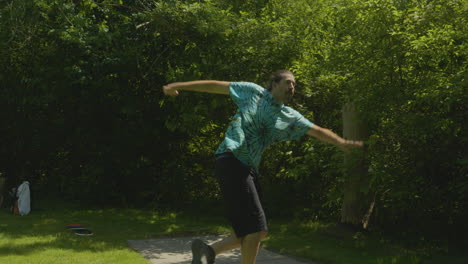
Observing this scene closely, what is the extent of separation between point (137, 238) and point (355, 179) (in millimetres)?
3211

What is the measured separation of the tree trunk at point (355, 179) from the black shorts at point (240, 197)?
8.32 feet

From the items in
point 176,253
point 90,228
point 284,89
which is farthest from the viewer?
point 90,228

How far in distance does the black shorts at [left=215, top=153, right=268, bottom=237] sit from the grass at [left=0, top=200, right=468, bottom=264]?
2.32 metres

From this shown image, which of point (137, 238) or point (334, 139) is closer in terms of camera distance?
point (334, 139)

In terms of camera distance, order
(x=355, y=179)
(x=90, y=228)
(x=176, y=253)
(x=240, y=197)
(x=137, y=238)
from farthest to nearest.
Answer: (x=90, y=228) < (x=137, y=238) < (x=355, y=179) < (x=176, y=253) < (x=240, y=197)

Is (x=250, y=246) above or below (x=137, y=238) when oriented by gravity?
above

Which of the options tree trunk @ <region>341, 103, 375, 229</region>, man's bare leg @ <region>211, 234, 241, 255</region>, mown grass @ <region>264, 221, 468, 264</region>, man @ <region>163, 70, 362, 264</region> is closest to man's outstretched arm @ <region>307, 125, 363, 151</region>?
man @ <region>163, 70, 362, 264</region>

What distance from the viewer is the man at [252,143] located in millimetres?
3420

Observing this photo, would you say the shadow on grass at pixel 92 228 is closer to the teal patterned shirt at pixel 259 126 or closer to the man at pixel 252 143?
the man at pixel 252 143

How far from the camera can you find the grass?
556 centimetres

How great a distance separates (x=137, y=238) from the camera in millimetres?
6883

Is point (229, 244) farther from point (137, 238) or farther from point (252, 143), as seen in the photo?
point (137, 238)

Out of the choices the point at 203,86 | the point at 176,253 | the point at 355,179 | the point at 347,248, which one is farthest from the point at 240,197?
the point at 347,248

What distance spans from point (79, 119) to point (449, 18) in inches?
337
